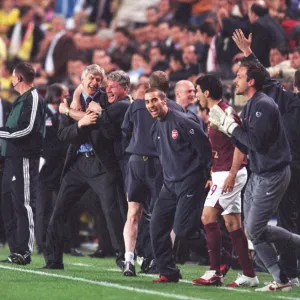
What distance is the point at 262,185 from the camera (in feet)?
33.9

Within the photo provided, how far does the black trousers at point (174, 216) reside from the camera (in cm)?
1075

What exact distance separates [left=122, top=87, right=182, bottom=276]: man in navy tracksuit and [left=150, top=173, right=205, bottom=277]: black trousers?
93cm

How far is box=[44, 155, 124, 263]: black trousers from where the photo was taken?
40.1ft

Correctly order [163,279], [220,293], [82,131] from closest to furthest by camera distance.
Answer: [220,293] → [163,279] → [82,131]

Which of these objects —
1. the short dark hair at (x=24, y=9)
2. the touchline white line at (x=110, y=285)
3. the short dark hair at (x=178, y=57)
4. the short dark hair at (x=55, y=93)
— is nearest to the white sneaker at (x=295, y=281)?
the touchline white line at (x=110, y=285)

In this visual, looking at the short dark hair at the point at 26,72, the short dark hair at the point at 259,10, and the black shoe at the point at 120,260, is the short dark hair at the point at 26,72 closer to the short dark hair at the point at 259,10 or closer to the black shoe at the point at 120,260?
the black shoe at the point at 120,260

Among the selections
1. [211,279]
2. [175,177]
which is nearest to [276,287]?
[211,279]

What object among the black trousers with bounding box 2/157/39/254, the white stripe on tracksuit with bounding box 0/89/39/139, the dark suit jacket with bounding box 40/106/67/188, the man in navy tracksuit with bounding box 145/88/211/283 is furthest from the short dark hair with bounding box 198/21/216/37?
the man in navy tracksuit with bounding box 145/88/211/283

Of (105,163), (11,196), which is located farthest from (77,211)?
(105,163)

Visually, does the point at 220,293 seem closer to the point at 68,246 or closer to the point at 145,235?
the point at 145,235

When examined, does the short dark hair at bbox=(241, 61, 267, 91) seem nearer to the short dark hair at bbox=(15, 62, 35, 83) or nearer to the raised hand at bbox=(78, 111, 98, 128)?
the raised hand at bbox=(78, 111, 98, 128)

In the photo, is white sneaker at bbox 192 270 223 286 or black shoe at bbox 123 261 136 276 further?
black shoe at bbox 123 261 136 276

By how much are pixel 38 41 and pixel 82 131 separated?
12.0 meters

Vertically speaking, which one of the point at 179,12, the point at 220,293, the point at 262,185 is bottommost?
the point at 220,293
